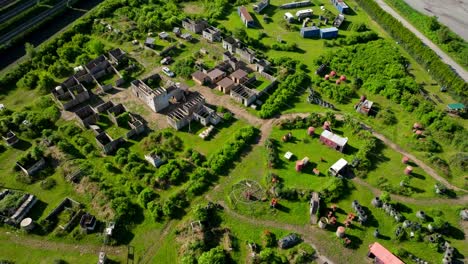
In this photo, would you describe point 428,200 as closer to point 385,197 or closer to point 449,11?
point 385,197

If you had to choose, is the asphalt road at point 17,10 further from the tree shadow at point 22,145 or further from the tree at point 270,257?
the tree at point 270,257

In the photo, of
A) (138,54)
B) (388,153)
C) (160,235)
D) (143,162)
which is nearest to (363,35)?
(388,153)

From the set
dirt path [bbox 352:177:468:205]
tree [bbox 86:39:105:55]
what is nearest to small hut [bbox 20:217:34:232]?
tree [bbox 86:39:105:55]

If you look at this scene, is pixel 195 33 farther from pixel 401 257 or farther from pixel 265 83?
pixel 401 257

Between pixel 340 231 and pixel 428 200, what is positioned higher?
pixel 428 200

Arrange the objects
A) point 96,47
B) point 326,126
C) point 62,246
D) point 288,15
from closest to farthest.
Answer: point 62,246 → point 326,126 → point 96,47 → point 288,15

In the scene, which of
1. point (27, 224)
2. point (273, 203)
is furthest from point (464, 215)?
point (27, 224)
